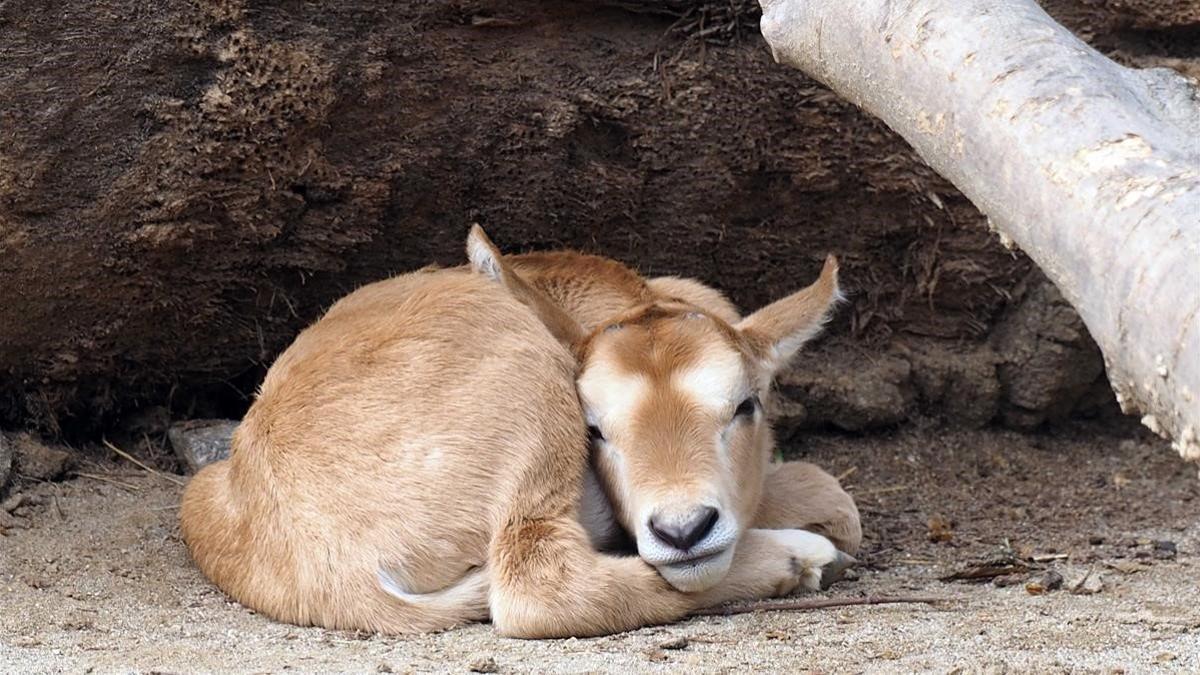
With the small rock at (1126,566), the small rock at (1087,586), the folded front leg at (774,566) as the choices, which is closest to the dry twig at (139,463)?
the folded front leg at (774,566)

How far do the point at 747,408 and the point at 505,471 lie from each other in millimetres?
1042

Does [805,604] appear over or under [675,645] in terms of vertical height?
under

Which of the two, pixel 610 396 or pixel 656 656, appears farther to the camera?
pixel 610 396

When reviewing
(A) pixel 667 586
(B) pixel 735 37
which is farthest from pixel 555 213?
(A) pixel 667 586

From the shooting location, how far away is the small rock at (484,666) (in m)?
4.32

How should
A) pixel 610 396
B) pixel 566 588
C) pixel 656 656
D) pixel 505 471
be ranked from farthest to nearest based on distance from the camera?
pixel 610 396 → pixel 505 471 → pixel 566 588 → pixel 656 656

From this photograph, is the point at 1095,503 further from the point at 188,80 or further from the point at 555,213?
the point at 188,80

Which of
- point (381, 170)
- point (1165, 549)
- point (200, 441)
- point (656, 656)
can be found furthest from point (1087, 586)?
point (200, 441)

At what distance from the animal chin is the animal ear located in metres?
1.11

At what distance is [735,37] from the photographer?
681cm

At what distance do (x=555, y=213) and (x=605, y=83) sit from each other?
714 mm

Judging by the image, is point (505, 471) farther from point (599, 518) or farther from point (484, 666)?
point (484, 666)

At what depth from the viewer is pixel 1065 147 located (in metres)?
3.82

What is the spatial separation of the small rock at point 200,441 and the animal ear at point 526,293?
5.92 feet
